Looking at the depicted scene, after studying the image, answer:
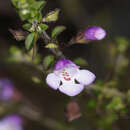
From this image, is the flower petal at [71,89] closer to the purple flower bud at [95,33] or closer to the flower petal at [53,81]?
the flower petal at [53,81]

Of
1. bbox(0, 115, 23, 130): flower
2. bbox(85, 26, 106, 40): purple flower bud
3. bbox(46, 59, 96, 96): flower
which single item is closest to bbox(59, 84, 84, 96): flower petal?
bbox(46, 59, 96, 96): flower

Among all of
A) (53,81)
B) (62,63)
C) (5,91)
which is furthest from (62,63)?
(5,91)

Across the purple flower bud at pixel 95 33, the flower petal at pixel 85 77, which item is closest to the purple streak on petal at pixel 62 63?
the flower petal at pixel 85 77

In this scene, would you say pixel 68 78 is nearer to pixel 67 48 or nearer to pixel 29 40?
pixel 29 40

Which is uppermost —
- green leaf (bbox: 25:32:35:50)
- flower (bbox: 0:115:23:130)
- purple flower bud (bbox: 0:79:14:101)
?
green leaf (bbox: 25:32:35:50)

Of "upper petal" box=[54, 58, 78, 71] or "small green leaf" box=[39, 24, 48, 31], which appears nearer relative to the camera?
"small green leaf" box=[39, 24, 48, 31]

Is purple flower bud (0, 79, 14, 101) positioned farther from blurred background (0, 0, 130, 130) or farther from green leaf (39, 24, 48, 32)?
green leaf (39, 24, 48, 32)
